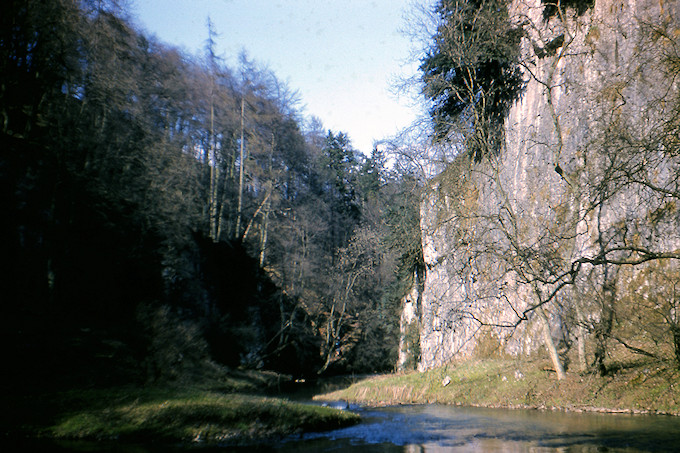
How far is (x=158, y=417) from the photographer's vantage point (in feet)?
34.3

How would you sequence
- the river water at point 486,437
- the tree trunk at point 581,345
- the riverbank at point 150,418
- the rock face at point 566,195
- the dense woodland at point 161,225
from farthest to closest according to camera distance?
the dense woodland at point 161,225 < the tree trunk at point 581,345 < the rock face at point 566,195 < the riverbank at point 150,418 < the river water at point 486,437

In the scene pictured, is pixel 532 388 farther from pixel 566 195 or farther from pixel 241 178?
pixel 241 178

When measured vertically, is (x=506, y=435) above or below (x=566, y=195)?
below

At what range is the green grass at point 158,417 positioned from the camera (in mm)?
9984

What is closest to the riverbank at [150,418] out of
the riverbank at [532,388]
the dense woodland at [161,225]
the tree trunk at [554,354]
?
the dense woodland at [161,225]

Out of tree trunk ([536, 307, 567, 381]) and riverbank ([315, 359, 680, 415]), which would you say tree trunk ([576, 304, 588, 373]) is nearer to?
riverbank ([315, 359, 680, 415])

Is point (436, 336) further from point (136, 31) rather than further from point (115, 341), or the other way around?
point (136, 31)

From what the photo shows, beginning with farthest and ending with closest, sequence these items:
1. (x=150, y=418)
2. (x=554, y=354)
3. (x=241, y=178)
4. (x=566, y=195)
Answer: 1. (x=241, y=178)
2. (x=566, y=195)
3. (x=554, y=354)
4. (x=150, y=418)

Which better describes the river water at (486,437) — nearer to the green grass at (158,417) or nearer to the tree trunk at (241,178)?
the green grass at (158,417)

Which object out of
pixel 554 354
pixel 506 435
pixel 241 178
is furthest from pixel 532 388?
pixel 241 178

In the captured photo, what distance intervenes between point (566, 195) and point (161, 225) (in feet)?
61.4

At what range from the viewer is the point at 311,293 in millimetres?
38375

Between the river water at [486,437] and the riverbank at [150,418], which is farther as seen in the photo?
the riverbank at [150,418]

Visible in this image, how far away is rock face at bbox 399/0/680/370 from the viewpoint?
1432 cm
